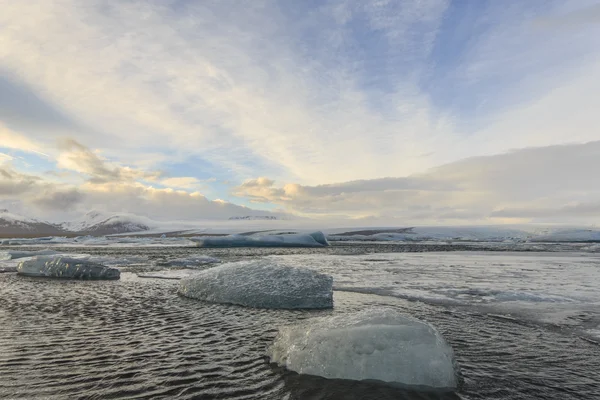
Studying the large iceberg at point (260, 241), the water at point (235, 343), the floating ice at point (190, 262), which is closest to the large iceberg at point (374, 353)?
the water at point (235, 343)

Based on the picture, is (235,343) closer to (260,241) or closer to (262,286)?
(262,286)

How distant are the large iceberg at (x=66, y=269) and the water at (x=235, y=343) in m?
2.87

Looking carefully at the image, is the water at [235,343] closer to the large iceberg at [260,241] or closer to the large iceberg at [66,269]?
the large iceberg at [66,269]

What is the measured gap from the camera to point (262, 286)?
8.91m

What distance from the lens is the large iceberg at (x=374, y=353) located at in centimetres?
424

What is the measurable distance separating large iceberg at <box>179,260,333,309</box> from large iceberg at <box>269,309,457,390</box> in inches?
129

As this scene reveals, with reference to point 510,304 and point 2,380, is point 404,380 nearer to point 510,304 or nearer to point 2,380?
point 2,380

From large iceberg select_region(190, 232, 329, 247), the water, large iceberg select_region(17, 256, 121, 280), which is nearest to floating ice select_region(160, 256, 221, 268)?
large iceberg select_region(17, 256, 121, 280)

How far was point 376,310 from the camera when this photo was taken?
565 cm

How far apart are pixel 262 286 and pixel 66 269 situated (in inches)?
354

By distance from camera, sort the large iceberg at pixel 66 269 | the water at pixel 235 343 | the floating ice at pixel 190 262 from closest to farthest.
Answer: the water at pixel 235 343 → the large iceberg at pixel 66 269 → the floating ice at pixel 190 262

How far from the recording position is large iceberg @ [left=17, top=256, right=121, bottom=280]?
529 inches

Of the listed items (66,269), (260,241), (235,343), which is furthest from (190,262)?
(260,241)

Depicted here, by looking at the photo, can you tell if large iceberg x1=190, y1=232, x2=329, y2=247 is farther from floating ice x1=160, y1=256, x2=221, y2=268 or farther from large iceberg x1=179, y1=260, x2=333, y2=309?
large iceberg x1=179, y1=260, x2=333, y2=309
